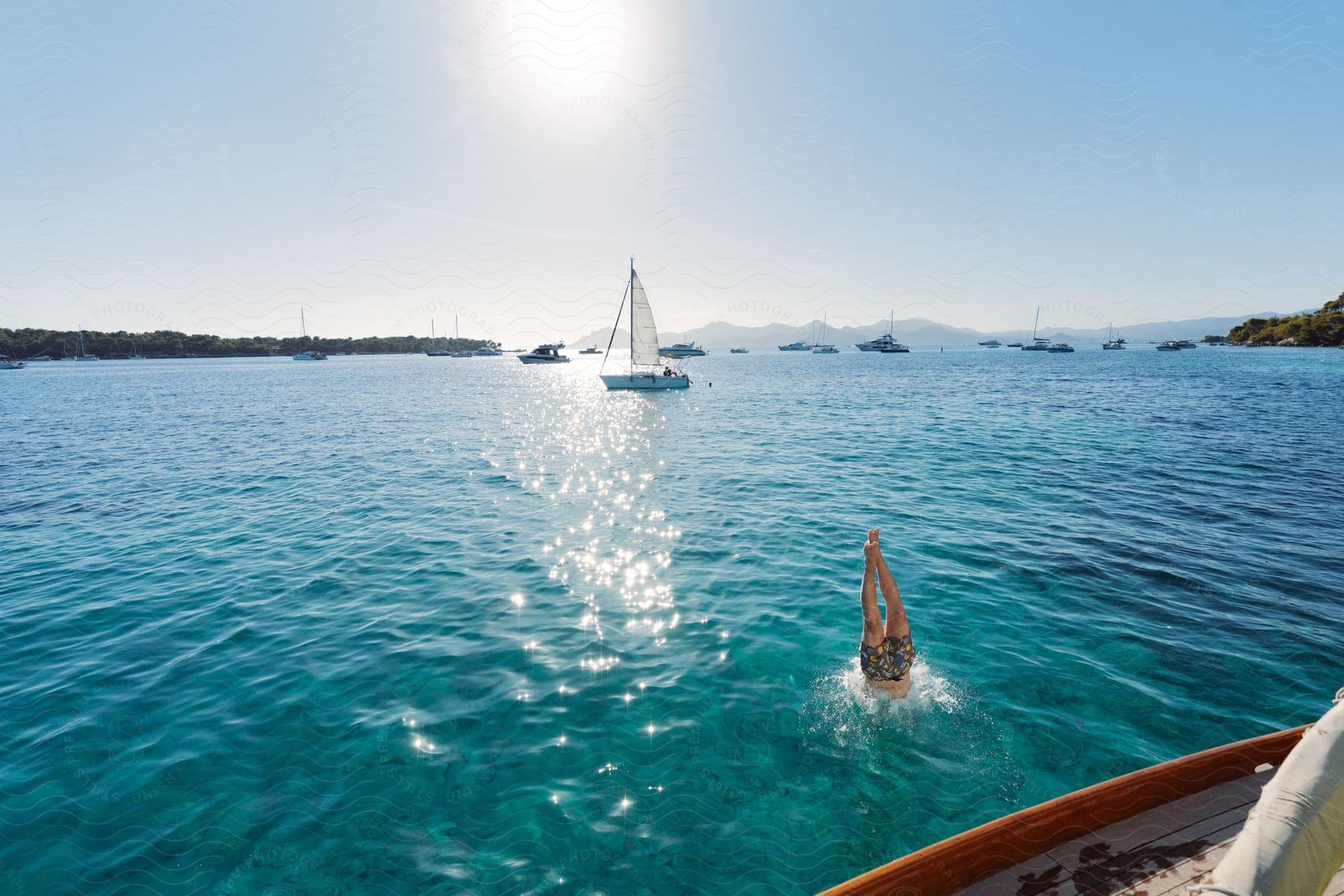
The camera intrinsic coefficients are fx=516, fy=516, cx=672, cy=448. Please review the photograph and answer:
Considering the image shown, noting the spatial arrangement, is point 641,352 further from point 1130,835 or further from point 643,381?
point 1130,835

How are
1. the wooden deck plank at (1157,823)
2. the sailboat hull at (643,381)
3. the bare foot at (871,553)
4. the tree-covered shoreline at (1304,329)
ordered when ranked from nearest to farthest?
1. the wooden deck plank at (1157,823)
2. the bare foot at (871,553)
3. the sailboat hull at (643,381)
4. the tree-covered shoreline at (1304,329)

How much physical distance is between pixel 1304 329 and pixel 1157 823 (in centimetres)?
23251

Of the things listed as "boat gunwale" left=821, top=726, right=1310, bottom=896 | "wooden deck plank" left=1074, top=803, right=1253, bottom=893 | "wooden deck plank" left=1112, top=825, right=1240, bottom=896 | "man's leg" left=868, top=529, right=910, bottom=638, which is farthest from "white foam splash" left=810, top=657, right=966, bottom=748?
"wooden deck plank" left=1112, top=825, right=1240, bottom=896

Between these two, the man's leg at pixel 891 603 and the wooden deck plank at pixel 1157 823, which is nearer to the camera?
the wooden deck plank at pixel 1157 823

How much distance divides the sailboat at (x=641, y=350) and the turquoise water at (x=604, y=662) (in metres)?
41.8

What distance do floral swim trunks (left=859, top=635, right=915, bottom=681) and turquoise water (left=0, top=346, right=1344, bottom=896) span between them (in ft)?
2.25

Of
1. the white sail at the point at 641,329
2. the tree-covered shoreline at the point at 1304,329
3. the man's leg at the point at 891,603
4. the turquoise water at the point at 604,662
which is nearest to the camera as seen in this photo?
the turquoise water at the point at 604,662

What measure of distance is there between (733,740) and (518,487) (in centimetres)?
1937

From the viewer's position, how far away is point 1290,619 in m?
11.9

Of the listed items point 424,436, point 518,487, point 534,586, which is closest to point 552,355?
point 424,436

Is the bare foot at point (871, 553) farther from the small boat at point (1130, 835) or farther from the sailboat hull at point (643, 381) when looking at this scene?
the sailboat hull at point (643, 381)

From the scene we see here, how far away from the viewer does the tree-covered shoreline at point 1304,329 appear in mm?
139750

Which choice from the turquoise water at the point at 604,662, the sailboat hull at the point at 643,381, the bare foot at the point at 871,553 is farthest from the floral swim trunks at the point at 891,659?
the sailboat hull at the point at 643,381

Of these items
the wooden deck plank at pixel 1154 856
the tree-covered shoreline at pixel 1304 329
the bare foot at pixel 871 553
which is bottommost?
the wooden deck plank at pixel 1154 856
